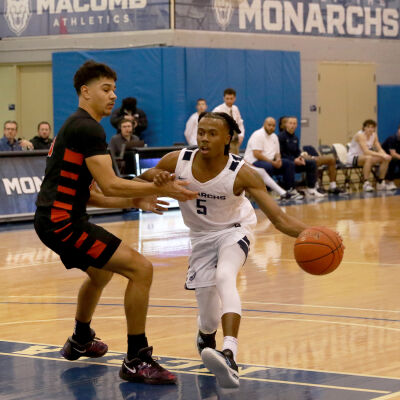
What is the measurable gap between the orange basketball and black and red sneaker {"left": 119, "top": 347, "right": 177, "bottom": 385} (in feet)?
3.52

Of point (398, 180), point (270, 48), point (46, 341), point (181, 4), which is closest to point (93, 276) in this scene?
point (46, 341)

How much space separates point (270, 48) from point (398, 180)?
476 centimetres

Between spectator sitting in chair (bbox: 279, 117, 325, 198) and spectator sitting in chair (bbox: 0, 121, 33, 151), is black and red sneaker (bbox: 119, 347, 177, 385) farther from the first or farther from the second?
spectator sitting in chair (bbox: 279, 117, 325, 198)

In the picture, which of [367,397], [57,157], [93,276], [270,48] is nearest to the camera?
[367,397]

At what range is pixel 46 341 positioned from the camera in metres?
7.16

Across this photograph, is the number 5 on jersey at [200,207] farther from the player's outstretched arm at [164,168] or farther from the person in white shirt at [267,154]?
the person in white shirt at [267,154]

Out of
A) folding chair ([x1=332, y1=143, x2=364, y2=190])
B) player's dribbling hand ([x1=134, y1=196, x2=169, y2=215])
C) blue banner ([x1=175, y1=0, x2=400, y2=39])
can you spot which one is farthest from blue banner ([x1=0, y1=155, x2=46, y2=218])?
player's dribbling hand ([x1=134, y1=196, x2=169, y2=215])

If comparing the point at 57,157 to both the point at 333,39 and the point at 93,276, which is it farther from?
the point at 333,39

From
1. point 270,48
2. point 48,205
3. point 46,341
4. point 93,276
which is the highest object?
point 270,48

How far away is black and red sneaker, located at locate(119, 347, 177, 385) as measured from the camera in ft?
19.0

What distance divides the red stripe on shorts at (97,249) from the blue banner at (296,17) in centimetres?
1600

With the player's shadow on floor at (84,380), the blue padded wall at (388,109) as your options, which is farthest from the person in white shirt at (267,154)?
the player's shadow on floor at (84,380)

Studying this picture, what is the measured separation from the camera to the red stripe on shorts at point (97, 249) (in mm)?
5898

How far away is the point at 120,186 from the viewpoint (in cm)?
574
